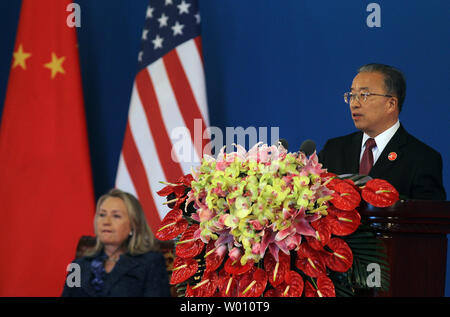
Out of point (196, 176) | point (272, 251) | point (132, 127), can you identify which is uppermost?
point (132, 127)

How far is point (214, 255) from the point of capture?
139 centimetres

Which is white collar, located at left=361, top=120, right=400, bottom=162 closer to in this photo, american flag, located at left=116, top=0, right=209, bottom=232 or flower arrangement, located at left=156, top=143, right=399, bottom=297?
flower arrangement, located at left=156, top=143, right=399, bottom=297

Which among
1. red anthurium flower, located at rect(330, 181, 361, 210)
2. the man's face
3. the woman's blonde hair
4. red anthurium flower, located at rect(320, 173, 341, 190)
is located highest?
the man's face

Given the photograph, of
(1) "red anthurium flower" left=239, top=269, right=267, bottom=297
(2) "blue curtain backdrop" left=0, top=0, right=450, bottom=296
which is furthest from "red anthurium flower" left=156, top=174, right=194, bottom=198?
(2) "blue curtain backdrop" left=0, top=0, right=450, bottom=296

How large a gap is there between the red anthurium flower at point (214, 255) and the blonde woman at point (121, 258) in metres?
A: 1.93

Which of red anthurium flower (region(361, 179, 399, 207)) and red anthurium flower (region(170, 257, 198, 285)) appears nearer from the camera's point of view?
red anthurium flower (region(361, 179, 399, 207))

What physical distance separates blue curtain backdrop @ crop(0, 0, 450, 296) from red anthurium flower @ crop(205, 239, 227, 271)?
2.14m

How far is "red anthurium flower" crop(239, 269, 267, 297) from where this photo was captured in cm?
130

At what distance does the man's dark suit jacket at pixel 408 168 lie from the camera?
6.34 ft

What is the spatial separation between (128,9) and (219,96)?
3.06 ft

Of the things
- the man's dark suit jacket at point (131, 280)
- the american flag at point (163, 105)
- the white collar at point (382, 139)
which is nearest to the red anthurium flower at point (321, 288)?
the white collar at point (382, 139)
